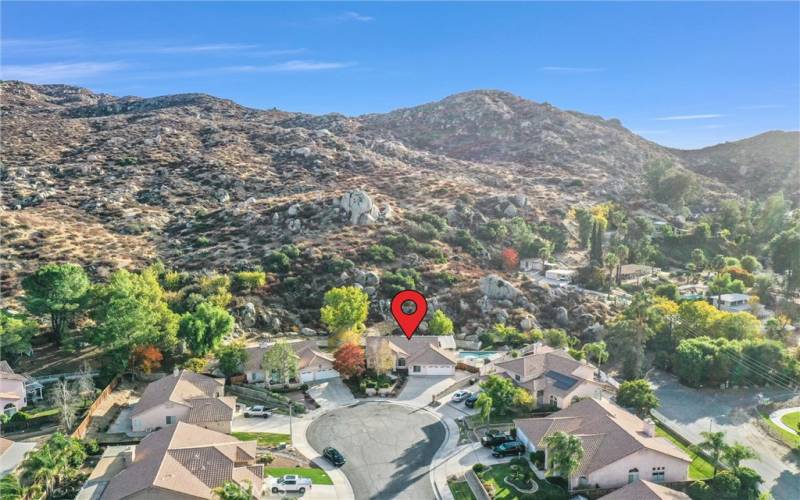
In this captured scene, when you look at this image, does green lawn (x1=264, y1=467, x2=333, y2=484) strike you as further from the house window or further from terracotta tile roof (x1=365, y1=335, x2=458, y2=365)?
the house window

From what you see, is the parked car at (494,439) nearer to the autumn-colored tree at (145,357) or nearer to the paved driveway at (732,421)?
the paved driveway at (732,421)

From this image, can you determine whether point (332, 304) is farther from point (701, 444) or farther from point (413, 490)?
point (701, 444)

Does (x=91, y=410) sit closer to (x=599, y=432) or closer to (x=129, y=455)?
(x=129, y=455)

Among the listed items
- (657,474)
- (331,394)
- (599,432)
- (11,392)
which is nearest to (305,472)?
(331,394)

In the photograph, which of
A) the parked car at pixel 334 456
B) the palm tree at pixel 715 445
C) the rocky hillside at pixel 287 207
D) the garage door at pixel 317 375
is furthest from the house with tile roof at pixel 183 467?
the palm tree at pixel 715 445

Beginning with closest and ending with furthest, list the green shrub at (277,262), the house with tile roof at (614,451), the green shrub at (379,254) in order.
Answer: the house with tile roof at (614,451), the green shrub at (277,262), the green shrub at (379,254)

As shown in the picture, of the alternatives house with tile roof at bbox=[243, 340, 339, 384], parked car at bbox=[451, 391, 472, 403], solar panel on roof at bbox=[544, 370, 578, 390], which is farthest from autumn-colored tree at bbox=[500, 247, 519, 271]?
house with tile roof at bbox=[243, 340, 339, 384]
